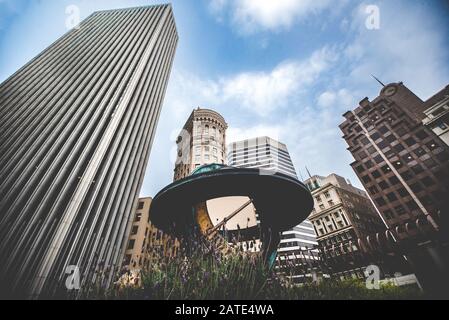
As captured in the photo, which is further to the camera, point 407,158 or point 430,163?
point 407,158

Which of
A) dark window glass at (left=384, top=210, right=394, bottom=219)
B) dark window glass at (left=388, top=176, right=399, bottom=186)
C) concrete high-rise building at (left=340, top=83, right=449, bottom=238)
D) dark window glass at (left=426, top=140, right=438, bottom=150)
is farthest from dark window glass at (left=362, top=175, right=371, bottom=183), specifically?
dark window glass at (left=426, top=140, right=438, bottom=150)

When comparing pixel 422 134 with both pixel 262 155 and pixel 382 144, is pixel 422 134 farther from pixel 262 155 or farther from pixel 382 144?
pixel 262 155

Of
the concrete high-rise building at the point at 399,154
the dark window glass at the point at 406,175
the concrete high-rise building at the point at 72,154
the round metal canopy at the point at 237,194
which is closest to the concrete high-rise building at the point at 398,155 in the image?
the concrete high-rise building at the point at 399,154

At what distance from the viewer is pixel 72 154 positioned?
14352 mm

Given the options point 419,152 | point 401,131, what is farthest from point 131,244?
point 401,131

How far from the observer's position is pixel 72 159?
1425 cm

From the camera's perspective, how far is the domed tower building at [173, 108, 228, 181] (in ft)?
181

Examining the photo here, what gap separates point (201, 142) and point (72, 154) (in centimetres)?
4245

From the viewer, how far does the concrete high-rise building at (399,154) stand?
1435 inches

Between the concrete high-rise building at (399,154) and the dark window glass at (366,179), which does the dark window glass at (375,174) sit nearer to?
the concrete high-rise building at (399,154)

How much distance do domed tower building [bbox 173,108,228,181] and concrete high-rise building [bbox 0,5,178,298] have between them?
3086cm

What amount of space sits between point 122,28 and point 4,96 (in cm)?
1599
